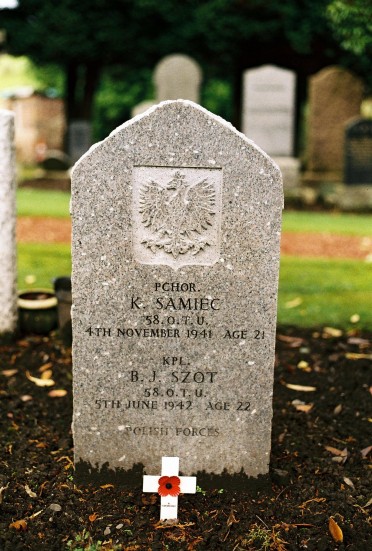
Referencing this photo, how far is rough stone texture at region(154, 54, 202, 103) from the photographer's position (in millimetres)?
17531

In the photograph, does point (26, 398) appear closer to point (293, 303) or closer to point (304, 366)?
point (304, 366)

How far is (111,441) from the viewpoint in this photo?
11.4ft

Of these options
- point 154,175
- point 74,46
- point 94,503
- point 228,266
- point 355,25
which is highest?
point 74,46

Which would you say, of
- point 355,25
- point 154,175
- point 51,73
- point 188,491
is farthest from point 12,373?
point 51,73

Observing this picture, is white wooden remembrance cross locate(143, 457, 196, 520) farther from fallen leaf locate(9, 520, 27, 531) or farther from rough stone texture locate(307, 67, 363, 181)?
rough stone texture locate(307, 67, 363, 181)

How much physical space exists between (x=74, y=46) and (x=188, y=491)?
19.9 m

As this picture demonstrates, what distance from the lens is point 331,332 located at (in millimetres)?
5895

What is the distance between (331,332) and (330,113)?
1258cm

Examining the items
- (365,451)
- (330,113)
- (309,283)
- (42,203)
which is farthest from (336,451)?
(330,113)

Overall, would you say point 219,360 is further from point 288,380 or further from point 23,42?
point 23,42

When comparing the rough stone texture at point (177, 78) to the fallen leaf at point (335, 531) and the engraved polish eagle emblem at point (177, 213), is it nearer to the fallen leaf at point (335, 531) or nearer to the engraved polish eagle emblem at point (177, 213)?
the engraved polish eagle emblem at point (177, 213)

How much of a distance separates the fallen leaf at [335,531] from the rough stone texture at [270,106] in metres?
13.7

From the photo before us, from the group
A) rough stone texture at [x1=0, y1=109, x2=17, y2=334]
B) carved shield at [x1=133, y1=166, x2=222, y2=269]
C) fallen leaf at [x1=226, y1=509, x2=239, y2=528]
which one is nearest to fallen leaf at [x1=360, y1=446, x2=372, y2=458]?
fallen leaf at [x1=226, y1=509, x2=239, y2=528]

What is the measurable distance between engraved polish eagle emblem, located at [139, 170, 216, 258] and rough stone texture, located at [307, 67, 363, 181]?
14742mm
